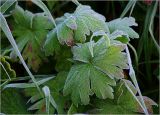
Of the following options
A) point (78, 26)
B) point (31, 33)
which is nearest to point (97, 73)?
point (78, 26)

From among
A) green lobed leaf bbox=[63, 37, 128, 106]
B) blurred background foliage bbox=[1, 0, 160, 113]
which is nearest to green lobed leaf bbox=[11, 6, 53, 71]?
blurred background foliage bbox=[1, 0, 160, 113]

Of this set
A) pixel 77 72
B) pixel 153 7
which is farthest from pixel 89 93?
pixel 153 7

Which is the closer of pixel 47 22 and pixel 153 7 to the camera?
pixel 47 22

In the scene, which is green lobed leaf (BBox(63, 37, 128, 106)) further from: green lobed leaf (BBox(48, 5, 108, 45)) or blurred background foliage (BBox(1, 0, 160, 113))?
blurred background foliage (BBox(1, 0, 160, 113))

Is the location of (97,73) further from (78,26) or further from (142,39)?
(142,39)

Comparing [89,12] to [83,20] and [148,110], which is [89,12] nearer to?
[83,20]

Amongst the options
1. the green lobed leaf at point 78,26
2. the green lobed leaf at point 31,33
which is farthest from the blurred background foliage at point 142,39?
the green lobed leaf at point 78,26
